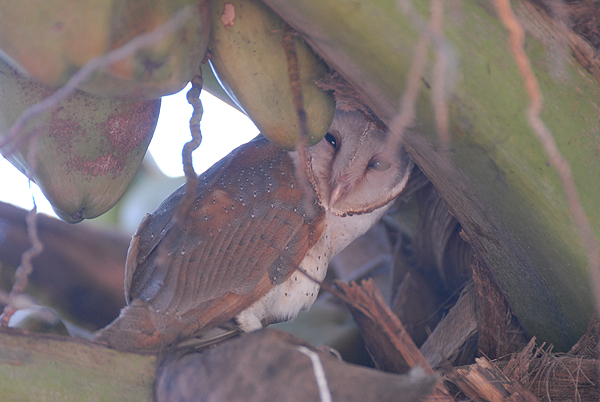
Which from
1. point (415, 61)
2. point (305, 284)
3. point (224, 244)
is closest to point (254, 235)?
point (224, 244)

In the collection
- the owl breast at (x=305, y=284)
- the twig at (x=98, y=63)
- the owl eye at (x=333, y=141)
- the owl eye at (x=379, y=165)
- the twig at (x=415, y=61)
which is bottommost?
the owl breast at (x=305, y=284)

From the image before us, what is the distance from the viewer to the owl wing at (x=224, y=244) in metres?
0.83

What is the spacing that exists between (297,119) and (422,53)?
0.26 m

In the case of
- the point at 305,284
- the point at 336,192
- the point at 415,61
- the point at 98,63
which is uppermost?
the point at 415,61

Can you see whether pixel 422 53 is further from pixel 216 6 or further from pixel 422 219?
pixel 422 219

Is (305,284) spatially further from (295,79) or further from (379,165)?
(295,79)

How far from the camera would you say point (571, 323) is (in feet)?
2.39

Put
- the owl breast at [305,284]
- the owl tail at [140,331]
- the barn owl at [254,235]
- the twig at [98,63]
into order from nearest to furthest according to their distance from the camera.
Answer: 1. the twig at [98,63]
2. the owl tail at [140,331]
3. the barn owl at [254,235]
4. the owl breast at [305,284]

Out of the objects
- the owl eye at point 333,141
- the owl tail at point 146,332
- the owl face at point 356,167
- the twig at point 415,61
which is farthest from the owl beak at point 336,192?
the twig at point 415,61

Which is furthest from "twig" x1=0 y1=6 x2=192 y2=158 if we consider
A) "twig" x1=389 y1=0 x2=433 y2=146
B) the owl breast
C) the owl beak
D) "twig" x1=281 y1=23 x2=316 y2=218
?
the owl beak

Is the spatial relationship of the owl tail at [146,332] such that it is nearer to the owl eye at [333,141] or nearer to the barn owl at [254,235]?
the barn owl at [254,235]

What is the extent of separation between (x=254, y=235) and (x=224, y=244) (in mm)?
65

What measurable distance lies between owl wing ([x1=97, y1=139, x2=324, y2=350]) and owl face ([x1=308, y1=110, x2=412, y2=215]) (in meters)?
0.12

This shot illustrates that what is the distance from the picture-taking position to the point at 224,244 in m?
0.95
